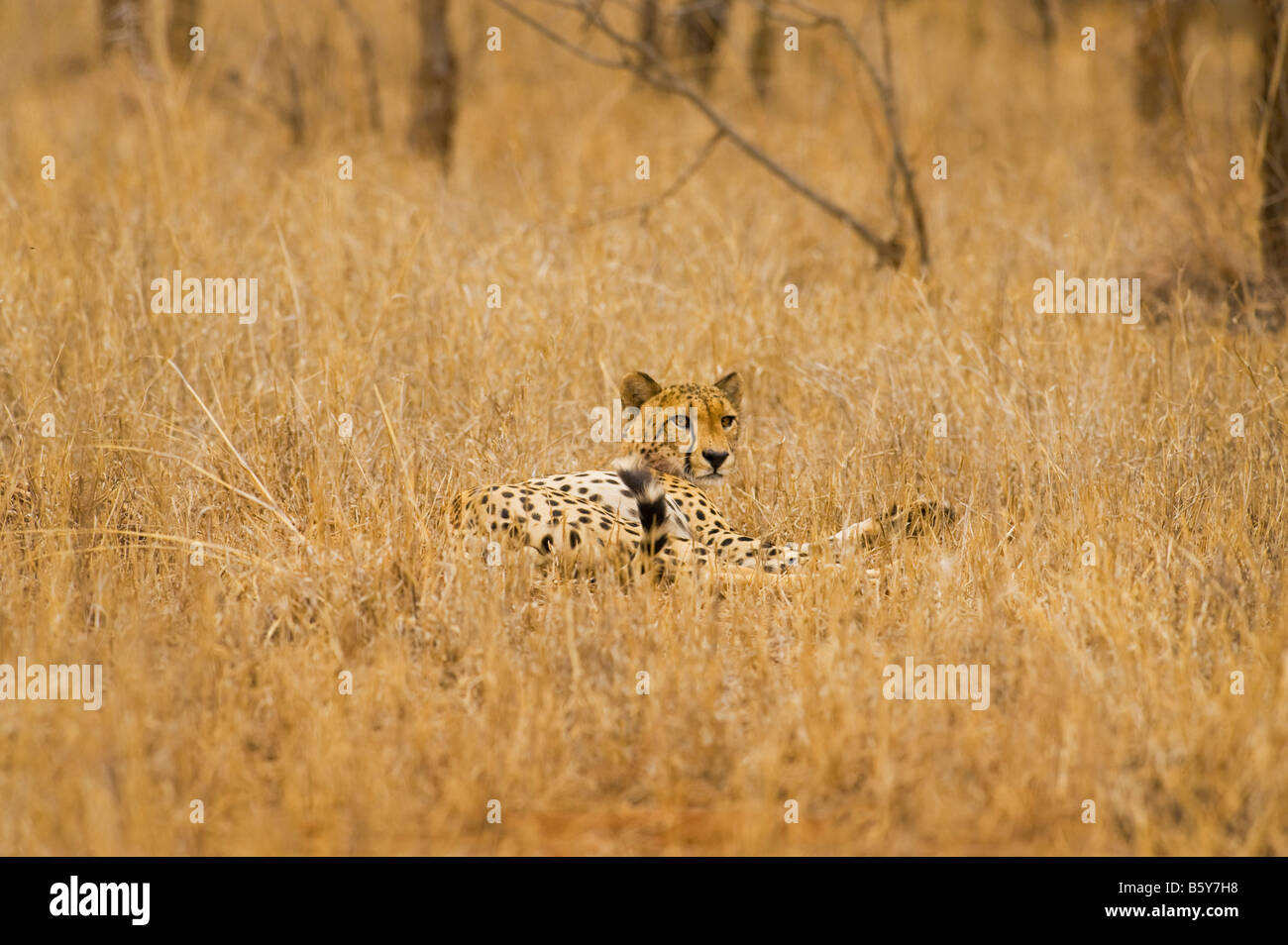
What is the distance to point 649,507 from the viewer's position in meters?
3.77

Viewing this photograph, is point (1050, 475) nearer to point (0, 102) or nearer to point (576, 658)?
point (576, 658)

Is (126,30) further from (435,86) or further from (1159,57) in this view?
(1159,57)

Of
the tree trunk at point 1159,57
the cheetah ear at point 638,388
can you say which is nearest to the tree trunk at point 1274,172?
the tree trunk at point 1159,57

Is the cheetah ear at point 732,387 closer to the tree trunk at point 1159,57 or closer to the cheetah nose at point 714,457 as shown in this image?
the cheetah nose at point 714,457

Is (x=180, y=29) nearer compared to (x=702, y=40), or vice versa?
(x=180, y=29)

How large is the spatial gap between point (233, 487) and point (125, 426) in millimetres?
767

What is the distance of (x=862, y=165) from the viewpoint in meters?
8.71

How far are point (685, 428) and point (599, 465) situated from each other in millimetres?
537

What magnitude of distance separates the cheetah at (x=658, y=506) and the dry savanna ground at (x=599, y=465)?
12 centimetres

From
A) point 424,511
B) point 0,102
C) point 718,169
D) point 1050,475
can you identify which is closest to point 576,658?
point 424,511

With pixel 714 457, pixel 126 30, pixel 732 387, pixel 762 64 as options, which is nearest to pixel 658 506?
pixel 714 457

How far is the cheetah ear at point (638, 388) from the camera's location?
4516 millimetres

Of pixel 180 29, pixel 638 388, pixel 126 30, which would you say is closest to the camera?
pixel 638 388

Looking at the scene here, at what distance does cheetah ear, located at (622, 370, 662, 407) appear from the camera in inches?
178
